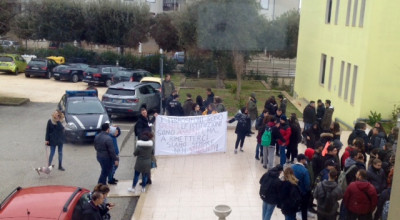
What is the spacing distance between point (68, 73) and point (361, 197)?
26475 millimetres

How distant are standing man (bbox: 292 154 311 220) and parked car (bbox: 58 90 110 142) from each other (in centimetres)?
835

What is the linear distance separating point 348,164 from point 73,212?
5299 millimetres

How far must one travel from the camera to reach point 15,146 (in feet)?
49.3

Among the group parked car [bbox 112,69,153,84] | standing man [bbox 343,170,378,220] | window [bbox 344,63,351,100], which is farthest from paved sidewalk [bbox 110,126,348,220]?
parked car [bbox 112,69,153,84]

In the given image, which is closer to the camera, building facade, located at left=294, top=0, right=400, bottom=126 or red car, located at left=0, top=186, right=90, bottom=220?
red car, located at left=0, top=186, right=90, bottom=220

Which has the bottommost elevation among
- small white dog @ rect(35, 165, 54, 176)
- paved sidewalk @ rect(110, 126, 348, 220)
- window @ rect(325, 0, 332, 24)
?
paved sidewalk @ rect(110, 126, 348, 220)

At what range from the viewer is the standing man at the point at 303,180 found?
8672mm

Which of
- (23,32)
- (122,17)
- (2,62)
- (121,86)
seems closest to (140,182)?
(121,86)

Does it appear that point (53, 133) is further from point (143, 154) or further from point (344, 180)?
point (344, 180)

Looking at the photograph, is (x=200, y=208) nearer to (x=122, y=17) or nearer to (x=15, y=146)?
(x=15, y=146)

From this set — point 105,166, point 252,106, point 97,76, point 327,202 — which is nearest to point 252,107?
point 252,106

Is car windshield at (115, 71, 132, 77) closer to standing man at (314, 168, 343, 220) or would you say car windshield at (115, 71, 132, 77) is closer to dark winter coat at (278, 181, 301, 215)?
dark winter coat at (278, 181, 301, 215)

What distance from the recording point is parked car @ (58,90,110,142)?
15250 millimetres

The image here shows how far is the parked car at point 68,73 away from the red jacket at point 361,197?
86.2 ft
